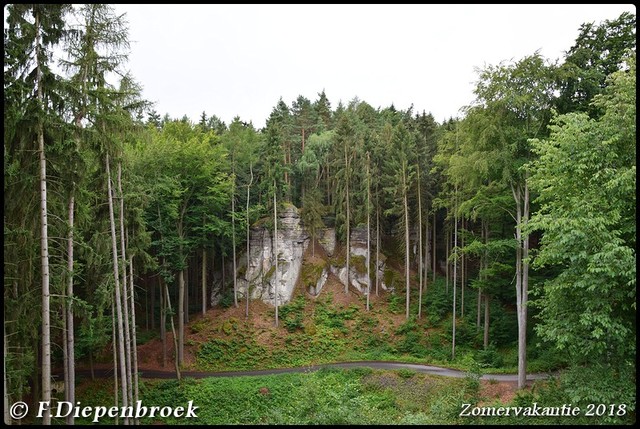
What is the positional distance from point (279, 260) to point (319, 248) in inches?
179

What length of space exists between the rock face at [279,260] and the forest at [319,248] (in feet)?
0.59

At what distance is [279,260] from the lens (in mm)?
32219

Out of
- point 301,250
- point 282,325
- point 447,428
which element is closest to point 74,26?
point 447,428

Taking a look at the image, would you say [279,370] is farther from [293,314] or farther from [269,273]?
[269,273]

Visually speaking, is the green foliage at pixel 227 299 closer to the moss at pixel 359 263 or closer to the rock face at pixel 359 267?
the rock face at pixel 359 267

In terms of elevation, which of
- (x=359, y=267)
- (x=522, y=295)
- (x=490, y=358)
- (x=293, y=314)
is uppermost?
(x=522, y=295)

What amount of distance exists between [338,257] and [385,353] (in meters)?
10.4

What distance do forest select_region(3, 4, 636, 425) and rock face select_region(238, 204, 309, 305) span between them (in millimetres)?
179

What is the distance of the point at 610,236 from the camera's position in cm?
983

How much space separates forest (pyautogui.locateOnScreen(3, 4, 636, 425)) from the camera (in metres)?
10.2

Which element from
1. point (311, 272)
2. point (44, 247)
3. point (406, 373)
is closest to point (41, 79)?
point (44, 247)

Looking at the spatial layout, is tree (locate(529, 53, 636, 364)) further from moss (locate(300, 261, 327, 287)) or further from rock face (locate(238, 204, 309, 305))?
moss (locate(300, 261, 327, 287))

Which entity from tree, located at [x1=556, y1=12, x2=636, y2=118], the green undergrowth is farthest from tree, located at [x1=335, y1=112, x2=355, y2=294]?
tree, located at [x1=556, y1=12, x2=636, y2=118]

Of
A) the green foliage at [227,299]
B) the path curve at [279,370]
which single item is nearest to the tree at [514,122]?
the path curve at [279,370]
